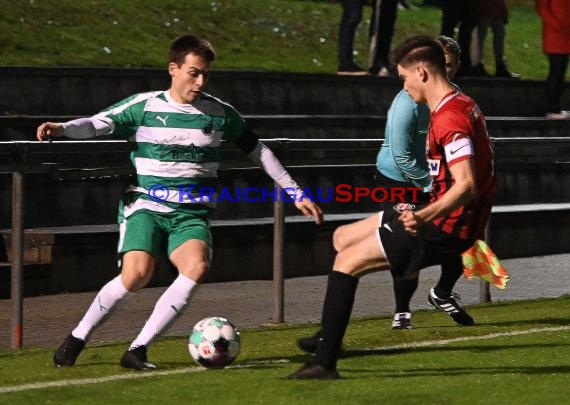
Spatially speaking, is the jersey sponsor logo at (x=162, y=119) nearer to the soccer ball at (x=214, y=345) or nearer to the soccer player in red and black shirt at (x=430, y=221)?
the soccer ball at (x=214, y=345)

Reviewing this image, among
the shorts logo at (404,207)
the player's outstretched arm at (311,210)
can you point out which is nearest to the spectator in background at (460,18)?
the shorts logo at (404,207)

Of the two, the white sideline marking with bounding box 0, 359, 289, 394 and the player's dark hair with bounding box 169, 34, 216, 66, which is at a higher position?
the player's dark hair with bounding box 169, 34, 216, 66

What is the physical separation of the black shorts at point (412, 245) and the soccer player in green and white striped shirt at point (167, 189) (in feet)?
1.82

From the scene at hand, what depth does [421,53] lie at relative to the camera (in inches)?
351

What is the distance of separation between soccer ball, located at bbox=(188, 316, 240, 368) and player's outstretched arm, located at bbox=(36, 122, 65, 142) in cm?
125

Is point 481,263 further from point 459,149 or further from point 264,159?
point 459,149

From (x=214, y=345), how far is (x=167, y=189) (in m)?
0.88

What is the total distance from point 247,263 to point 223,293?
1004mm

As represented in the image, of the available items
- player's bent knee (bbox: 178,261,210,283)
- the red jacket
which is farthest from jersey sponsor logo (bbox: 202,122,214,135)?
the red jacket

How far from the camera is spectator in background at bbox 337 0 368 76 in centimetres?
1848

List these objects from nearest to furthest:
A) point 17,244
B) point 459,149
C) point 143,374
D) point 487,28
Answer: point 459,149 → point 143,374 → point 17,244 → point 487,28

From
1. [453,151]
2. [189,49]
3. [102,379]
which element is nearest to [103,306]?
[102,379]

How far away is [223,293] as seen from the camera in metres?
14.0

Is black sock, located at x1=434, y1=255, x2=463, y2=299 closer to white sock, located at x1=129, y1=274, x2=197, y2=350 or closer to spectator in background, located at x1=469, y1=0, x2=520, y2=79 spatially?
white sock, located at x1=129, y1=274, x2=197, y2=350
